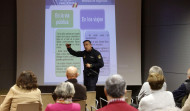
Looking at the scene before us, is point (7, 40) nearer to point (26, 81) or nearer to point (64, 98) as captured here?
point (26, 81)

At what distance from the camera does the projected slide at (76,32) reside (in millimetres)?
8039

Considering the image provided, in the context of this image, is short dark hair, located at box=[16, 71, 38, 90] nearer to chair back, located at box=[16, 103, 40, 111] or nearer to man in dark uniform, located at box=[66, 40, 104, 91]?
chair back, located at box=[16, 103, 40, 111]

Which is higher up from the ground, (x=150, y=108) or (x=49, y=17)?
(x=49, y=17)

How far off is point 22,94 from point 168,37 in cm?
455

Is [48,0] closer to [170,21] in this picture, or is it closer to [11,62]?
[11,62]

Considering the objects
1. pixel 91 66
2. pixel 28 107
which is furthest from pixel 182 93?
pixel 91 66

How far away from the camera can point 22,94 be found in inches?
160

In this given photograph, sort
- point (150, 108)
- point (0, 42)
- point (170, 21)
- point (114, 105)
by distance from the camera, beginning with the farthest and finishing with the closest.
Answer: point (0, 42) < point (170, 21) < point (150, 108) < point (114, 105)

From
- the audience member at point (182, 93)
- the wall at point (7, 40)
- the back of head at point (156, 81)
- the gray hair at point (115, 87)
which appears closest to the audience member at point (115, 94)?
the gray hair at point (115, 87)

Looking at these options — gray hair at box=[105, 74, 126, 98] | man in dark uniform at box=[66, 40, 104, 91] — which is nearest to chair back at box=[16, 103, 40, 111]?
gray hair at box=[105, 74, 126, 98]

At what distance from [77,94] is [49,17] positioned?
394 cm

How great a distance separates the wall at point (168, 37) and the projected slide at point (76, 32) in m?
0.87

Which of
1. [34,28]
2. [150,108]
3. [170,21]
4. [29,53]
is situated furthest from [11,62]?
[150,108]

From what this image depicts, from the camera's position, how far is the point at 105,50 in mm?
8109
